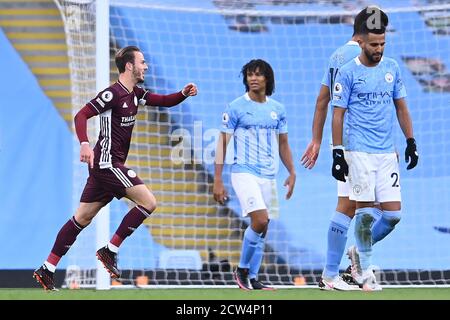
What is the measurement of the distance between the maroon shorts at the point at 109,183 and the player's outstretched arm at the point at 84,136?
0.14 metres

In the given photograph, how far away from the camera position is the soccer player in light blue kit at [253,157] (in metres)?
10.1

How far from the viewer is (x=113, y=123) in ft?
30.6

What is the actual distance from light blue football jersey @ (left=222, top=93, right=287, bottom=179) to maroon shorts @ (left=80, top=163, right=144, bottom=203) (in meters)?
1.16

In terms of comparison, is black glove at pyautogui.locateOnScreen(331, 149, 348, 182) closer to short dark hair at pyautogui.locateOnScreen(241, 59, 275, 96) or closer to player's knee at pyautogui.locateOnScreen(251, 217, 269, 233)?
player's knee at pyautogui.locateOnScreen(251, 217, 269, 233)

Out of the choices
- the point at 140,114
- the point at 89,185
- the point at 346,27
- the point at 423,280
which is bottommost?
the point at 423,280

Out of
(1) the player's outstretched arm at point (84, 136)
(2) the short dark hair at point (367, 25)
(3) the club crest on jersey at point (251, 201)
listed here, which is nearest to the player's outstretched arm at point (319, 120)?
(2) the short dark hair at point (367, 25)

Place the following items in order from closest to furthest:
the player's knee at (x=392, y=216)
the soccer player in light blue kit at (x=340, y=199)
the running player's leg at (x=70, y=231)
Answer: the player's knee at (x=392, y=216), the soccer player in light blue kit at (x=340, y=199), the running player's leg at (x=70, y=231)

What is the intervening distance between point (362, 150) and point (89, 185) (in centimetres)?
205

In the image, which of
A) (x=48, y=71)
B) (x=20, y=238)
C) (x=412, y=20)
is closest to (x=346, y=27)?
(x=412, y=20)

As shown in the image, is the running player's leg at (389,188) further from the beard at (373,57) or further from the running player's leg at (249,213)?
the running player's leg at (249,213)

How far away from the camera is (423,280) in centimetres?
1213

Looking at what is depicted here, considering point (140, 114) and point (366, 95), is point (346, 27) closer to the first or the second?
point (140, 114)

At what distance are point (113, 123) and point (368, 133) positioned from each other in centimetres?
187

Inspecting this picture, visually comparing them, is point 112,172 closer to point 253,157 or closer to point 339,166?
point 253,157
